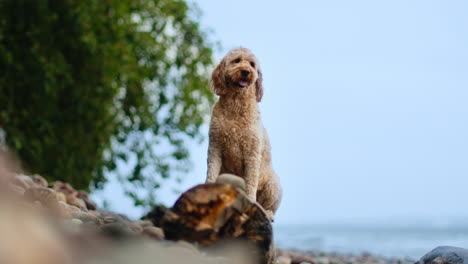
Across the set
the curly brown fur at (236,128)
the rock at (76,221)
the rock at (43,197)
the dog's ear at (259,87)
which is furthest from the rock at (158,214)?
the dog's ear at (259,87)

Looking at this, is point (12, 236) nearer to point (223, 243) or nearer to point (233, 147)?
point (223, 243)

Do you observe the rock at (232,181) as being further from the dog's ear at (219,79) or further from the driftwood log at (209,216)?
the dog's ear at (219,79)

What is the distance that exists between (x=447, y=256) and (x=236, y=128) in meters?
1.91

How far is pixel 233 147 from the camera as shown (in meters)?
4.62

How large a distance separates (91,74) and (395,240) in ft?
30.8

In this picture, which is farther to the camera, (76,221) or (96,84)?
(96,84)

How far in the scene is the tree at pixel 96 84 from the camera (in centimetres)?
1214

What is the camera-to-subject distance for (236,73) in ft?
14.4

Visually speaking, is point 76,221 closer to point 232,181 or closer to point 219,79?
point 232,181

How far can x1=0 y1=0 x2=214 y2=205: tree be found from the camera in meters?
12.1

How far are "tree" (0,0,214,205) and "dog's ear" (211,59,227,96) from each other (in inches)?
293

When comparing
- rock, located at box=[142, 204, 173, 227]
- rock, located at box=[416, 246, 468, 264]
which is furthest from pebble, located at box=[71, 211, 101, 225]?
rock, located at box=[416, 246, 468, 264]

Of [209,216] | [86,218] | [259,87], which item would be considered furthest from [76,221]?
[259,87]

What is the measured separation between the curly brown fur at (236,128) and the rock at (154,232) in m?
1.01
